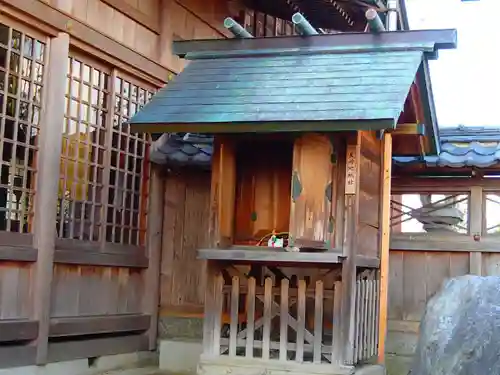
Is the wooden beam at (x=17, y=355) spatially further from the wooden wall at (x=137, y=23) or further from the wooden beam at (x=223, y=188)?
the wooden wall at (x=137, y=23)

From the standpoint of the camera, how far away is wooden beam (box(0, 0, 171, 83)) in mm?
7469

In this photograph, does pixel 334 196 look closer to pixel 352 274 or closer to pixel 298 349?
pixel 352 274

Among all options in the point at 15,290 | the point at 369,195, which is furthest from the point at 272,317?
the point at 15,290

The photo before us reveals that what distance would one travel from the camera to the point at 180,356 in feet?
31.7

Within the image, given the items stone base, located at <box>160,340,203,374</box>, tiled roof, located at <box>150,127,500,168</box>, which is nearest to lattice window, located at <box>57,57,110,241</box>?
tiled roof, located at <box>150,127,500,168</box>

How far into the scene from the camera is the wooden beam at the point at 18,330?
7.21 meters

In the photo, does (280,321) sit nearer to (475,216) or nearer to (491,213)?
(475,216)

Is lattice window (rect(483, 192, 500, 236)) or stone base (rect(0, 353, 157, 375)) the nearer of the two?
stone base (rect(0, 353, 157, 375))

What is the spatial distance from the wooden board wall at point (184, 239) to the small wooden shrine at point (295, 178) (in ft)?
7.03

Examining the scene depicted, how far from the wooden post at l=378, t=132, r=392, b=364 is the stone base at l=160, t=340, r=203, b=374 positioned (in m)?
2.60

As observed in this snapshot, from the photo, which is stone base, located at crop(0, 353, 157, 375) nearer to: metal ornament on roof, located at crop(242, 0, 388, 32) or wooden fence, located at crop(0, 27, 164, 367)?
wooden fence, located at crop(0, 27, 164, 367)

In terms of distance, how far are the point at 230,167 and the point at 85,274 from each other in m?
2.33

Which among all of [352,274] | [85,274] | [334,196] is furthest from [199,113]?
[85,274]

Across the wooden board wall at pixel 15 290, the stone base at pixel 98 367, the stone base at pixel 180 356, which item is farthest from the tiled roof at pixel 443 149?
the wooden board wall at pixel 15 290
